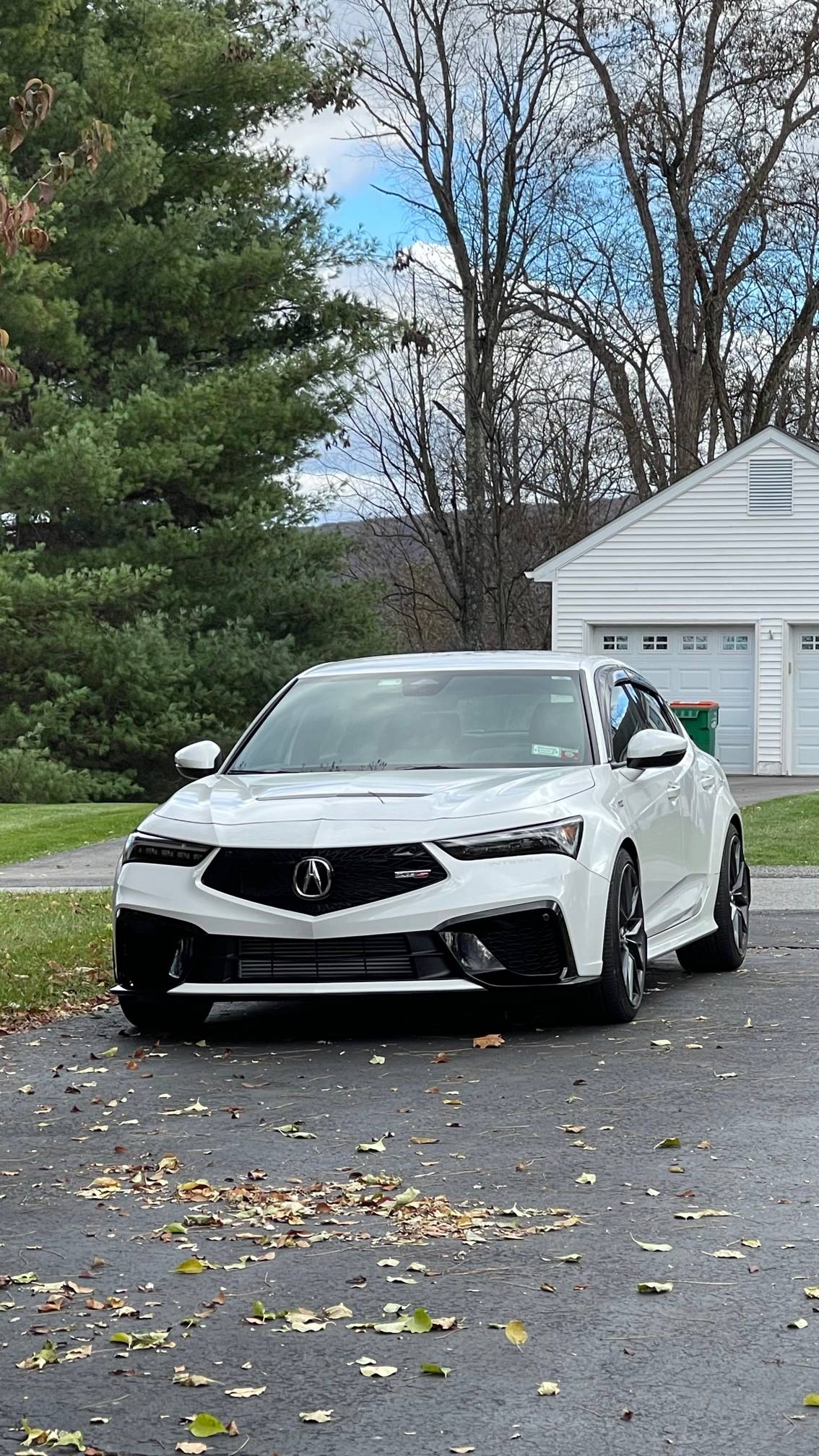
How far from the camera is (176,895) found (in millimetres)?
8117

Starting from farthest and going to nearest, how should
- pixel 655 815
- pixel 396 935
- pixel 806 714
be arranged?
pixel 806 714 < pixel 655 815 < pixel 396 935

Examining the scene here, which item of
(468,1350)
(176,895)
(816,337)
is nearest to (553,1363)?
(468,1350)

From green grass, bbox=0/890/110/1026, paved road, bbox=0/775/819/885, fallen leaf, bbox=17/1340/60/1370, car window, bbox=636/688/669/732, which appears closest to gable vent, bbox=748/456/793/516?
paved road, bbox=0/775/819/885

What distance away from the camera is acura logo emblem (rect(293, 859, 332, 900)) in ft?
26.0

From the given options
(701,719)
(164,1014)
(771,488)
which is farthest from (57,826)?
(771,488)

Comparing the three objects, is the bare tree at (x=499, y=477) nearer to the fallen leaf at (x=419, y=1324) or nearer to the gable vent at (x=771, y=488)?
the gable vent at (x=771, y=488)

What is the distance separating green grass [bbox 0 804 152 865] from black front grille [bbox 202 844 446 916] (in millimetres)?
11024

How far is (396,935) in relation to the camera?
788cm

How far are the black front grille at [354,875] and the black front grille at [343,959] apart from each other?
0.47 feet

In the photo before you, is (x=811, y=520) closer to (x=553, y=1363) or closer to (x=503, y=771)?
(x=503, y=771)

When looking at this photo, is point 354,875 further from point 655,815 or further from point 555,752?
point 655,815

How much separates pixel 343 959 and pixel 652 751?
6.04 feet

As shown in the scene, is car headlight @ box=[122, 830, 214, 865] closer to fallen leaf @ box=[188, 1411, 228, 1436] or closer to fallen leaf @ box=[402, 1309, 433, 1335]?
fallen leaf @ box=[402, 1309, 433, 1335]

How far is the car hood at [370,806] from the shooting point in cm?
800
